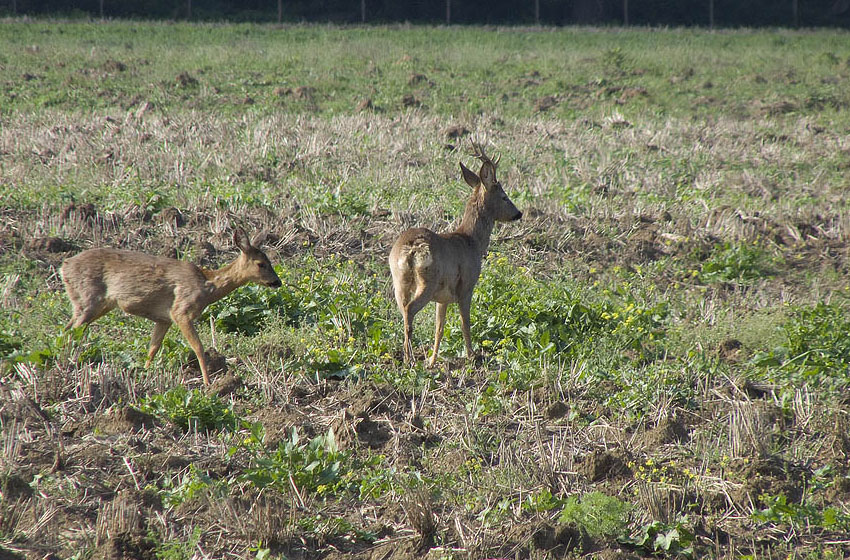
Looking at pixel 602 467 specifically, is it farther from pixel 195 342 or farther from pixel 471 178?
pixel 471 178

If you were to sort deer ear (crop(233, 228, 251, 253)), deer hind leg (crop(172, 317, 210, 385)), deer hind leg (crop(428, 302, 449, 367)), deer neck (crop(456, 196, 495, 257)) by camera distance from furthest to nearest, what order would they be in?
deer neck (crop(456, 196, 495, 257)), deer hind leg (crop(428, 302, 449, 367)), deer ear (crop(233, 228, 251, 253)), deer hind leg (crop(172, 317, 210, 385))

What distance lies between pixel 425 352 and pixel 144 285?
8.10 ft

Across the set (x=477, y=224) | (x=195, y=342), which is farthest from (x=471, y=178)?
(x=195, y=342)

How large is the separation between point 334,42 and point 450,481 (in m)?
27.1

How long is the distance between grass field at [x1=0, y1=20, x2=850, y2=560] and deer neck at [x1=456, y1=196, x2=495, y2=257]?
0.55m

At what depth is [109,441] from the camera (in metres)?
5.71

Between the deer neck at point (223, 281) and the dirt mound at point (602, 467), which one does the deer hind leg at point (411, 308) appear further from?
the dirt mound at point (602, 467)

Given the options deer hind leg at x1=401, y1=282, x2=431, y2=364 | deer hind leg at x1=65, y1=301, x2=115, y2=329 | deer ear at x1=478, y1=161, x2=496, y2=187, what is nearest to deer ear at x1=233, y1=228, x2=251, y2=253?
deer hind leg at x1=65, y1=301, x2=115, y2=329

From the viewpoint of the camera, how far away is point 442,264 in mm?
7344

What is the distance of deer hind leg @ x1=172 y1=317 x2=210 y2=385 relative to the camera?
6.72m

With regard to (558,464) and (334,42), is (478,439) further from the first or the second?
(334,42)

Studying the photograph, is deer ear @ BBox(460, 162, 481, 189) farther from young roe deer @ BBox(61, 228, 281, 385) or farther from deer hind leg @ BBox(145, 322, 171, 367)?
deer hind leg @ BBox(145, 322, 171, 367)

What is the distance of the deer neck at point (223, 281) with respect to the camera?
284 inches

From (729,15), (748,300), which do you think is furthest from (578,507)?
(729,15)
